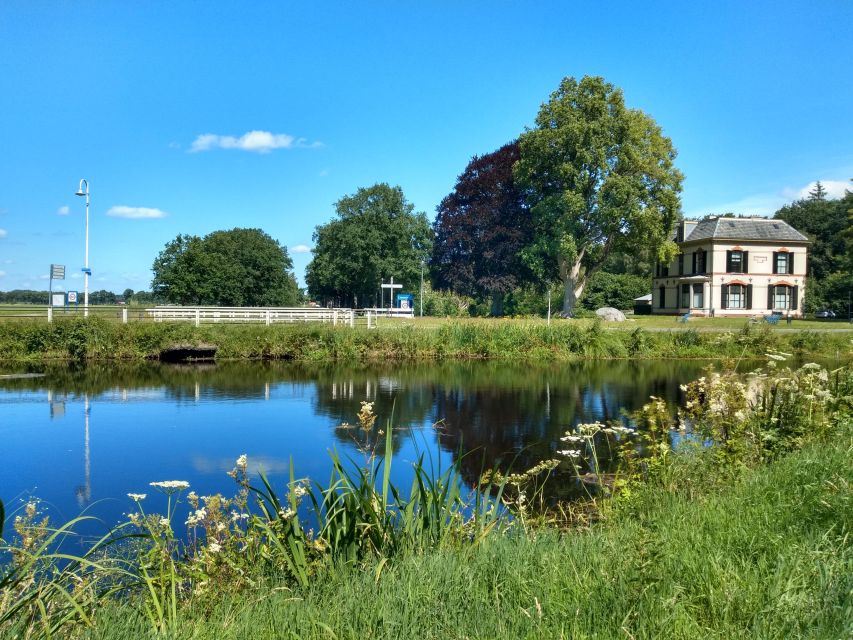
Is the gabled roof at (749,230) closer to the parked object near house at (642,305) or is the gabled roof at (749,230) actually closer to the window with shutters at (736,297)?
the window with shutters at (736,297)

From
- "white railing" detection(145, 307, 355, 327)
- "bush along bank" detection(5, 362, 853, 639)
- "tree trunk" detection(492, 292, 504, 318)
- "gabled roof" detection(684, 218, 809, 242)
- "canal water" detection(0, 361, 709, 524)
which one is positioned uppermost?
"gabled roof" detection(684, 218, 809, 242)

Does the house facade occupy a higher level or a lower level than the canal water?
higher

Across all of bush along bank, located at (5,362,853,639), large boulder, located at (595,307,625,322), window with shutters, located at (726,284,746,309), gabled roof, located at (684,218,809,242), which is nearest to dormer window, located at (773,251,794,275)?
gabled roof, located at (684,218,809,242)

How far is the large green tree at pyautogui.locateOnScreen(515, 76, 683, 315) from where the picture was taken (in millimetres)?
38469

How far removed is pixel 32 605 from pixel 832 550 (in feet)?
12.9

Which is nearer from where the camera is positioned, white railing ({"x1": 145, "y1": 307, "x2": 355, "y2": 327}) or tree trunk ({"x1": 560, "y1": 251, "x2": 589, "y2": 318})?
white railing ({"x1": 145, "y1": 307, "x2": 355, "y2": 327})

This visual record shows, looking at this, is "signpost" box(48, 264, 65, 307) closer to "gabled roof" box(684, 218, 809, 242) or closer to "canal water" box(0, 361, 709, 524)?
"canal water" box(0, 361, 709, 524)

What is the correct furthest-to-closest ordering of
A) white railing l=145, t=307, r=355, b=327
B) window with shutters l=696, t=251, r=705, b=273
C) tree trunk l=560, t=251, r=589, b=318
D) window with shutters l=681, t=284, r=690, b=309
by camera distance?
window with shutters l=681, t=284, r=690, b=309
window with shutters l=696, t=251, r=705, b=273
tree trunk l=560, t=251, r=589, b=318
white railing l=145, t=307, r=355, b=327

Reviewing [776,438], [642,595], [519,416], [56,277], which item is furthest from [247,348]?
[642,595]

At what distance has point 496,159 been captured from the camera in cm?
4641

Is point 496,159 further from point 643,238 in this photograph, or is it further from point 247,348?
point 247,348

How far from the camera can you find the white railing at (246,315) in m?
28.5

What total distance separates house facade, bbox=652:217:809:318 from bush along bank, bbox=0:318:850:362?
18.8 metres

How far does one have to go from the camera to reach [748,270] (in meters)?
46.0
